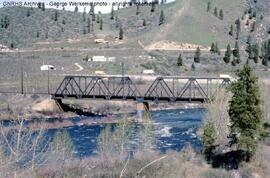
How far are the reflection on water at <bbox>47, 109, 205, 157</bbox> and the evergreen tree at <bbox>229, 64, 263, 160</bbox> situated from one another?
9066mm

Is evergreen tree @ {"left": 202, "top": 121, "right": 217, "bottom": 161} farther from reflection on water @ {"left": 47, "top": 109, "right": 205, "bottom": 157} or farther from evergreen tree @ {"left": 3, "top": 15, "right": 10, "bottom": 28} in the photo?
evergreen tree @ {"left": 3, "top": 15, "right": 10, "bottom": 28}

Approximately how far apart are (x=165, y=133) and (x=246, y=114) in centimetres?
2120

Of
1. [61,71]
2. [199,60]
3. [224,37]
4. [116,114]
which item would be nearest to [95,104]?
[116,114]

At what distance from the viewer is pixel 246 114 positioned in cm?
4328

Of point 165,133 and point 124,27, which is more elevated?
point 124,27

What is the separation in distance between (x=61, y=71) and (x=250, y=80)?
2827 inches

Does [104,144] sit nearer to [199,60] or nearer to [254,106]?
[254,106]

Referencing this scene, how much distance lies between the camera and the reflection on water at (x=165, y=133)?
54.3 metres

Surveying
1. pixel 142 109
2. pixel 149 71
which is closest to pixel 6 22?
pixel 149 71

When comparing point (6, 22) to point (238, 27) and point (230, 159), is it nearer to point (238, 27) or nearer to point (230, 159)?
point (238, 27)

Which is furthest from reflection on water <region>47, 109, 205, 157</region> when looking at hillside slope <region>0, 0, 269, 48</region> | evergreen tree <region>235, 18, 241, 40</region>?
evergreen tree <region>235, 18, 241, 40</region>

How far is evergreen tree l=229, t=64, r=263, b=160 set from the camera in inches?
1692

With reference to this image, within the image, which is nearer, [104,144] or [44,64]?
[104,144]

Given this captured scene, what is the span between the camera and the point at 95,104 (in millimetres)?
94188
